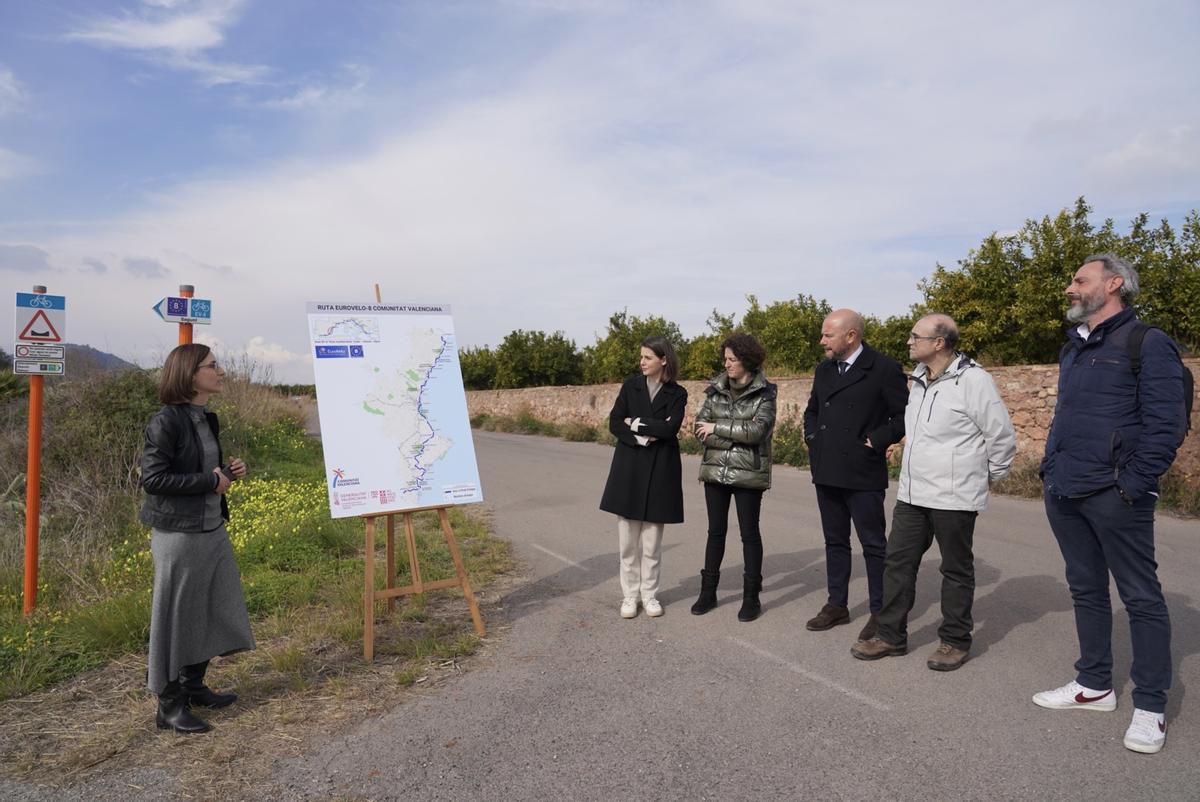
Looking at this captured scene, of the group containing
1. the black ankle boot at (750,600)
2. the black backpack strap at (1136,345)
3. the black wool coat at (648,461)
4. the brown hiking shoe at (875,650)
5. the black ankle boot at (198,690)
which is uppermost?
the black backpack strap at (1136,345)

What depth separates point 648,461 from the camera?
218 inches

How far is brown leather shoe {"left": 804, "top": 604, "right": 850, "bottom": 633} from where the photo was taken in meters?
5.20

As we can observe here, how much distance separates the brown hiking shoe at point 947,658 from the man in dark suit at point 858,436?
16.6 inches

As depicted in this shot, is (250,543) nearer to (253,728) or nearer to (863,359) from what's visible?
(253,728)

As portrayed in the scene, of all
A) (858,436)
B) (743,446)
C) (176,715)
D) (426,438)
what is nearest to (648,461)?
(743,446)

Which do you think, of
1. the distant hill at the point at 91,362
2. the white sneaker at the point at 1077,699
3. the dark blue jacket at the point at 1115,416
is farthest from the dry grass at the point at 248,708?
the distant hill at the point at 91,362

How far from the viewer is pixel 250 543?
24.1ft

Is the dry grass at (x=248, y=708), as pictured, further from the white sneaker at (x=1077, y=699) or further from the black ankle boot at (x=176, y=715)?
the white sneaker at (x=1077, y=699)

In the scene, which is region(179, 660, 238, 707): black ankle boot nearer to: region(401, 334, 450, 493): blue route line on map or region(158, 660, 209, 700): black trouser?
region(158, 660, 209, 700): black trouser

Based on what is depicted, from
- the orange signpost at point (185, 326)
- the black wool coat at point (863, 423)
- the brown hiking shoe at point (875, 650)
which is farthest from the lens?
the orange signpost at point (185, 326)

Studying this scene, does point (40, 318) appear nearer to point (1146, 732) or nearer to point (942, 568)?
point (942, 568)

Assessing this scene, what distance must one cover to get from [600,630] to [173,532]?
270cm

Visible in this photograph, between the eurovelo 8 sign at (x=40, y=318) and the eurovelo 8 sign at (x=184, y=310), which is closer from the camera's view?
the eurovelo 8 sign at (x=40, y=318)

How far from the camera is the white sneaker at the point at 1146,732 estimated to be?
11.3 ft
